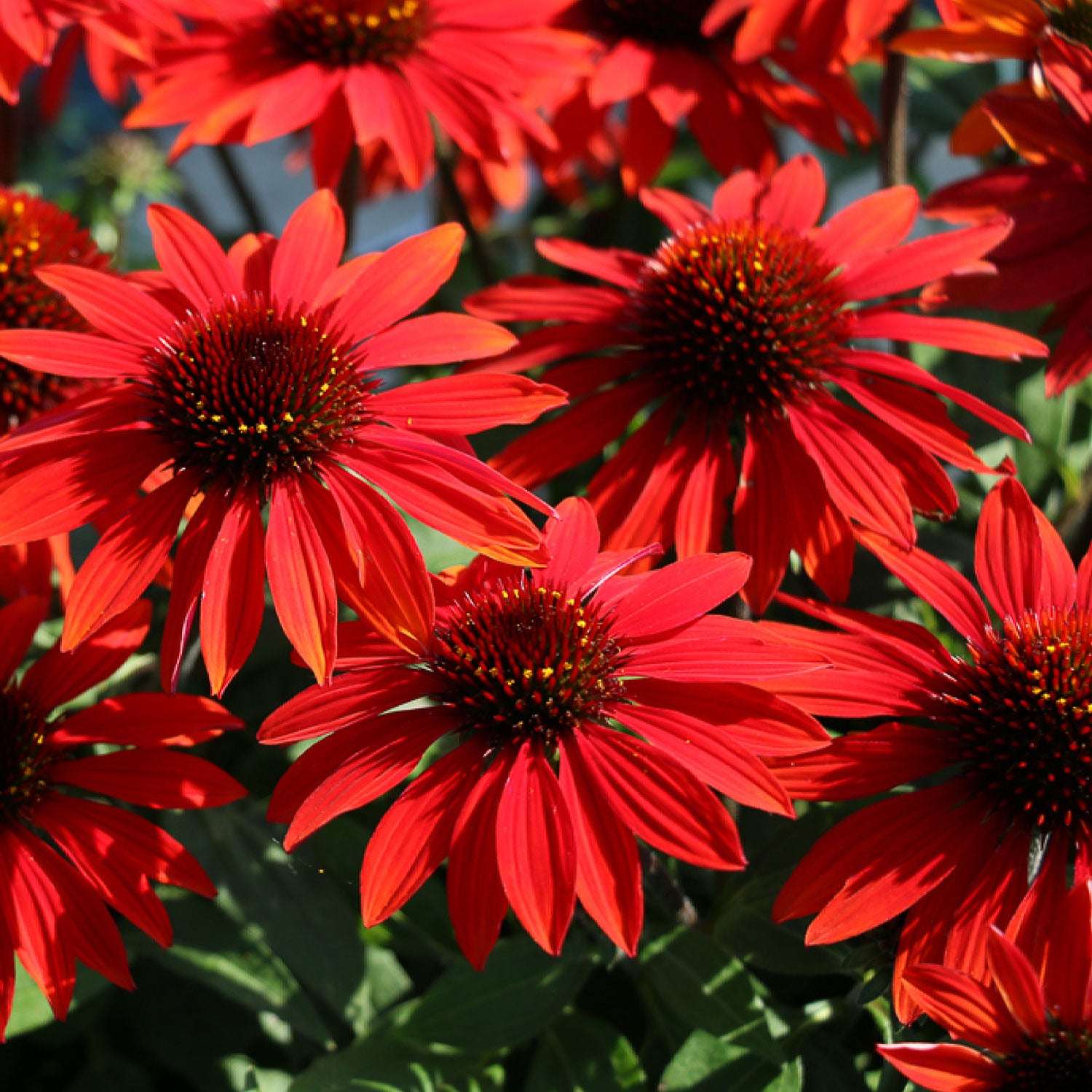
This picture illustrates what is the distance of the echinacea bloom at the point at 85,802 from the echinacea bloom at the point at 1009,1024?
1.13ft

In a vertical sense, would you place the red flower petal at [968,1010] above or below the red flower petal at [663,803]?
below

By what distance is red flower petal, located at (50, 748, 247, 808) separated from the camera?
75cm

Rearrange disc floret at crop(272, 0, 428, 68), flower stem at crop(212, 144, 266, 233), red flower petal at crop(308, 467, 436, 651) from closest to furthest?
1. red flower petal at crop(308, 467, 436, 651)
2. disc floret at crop(272, 0, 428, 68)
3. flower stem at crop(212, 144, 266, 233)

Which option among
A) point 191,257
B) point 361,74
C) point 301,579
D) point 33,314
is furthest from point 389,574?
point 361,74

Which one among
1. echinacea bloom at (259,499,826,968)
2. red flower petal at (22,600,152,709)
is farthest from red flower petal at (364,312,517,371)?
red flower petal at (22,600,152,709)

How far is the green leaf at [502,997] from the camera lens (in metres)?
0.82

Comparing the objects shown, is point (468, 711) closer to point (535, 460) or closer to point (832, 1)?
point (535, 460)

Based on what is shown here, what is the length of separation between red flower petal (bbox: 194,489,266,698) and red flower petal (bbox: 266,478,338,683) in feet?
0.04

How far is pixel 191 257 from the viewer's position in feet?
2.71

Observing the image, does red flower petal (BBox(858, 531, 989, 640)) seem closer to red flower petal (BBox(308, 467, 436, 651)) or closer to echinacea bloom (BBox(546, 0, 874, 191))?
red flower petal (BBox(308, 467, 436, 651))

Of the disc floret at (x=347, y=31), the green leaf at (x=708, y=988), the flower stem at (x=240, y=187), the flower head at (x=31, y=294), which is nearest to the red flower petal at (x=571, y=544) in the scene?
the green leaf at (x=708, y=988)

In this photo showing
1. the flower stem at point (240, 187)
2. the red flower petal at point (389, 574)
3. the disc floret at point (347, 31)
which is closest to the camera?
the red flower petal at point (389, 574)

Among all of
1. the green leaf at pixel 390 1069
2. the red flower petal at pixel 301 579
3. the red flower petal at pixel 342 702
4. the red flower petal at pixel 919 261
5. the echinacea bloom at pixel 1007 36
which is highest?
the echinacea bloom at pixel 1007 36

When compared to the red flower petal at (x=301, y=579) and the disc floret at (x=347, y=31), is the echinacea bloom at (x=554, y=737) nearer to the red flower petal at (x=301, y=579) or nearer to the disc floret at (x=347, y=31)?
the red flower petal at (x=301, y=579)
